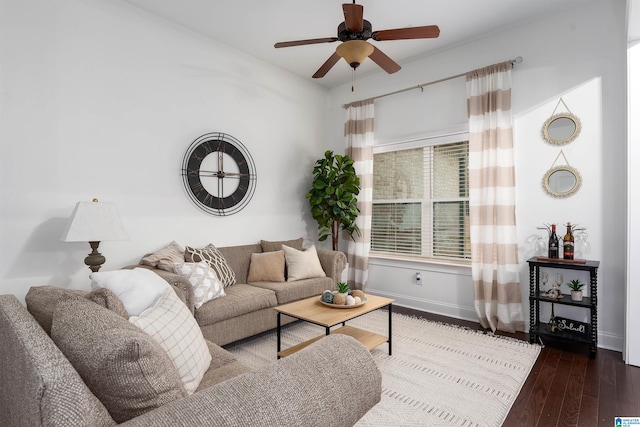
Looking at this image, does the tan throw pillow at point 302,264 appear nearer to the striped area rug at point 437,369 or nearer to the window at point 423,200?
the striped area rug at point 437,369

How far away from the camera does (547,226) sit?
10.7 ft

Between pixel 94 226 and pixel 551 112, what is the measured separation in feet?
13.3

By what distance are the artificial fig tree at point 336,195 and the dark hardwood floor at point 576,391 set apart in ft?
8.11

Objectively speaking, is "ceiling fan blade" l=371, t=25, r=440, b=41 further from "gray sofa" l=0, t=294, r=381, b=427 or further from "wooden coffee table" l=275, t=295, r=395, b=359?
"gray sofa" l=0, t=294, r=381, b=427

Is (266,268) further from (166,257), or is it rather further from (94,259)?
(94,259)

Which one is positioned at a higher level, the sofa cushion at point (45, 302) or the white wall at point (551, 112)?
the white wall at point (551, 112)

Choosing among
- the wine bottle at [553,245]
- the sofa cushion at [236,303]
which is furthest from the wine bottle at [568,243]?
the sofa cushion at [236,303]

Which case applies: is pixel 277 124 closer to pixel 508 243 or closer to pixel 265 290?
pixel 265 290

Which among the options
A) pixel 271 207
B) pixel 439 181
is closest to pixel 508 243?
pixel 439 181

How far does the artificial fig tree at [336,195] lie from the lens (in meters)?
4.39

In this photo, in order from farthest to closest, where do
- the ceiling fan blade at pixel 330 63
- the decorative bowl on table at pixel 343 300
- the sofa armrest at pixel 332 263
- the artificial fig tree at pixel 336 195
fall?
the artificial fig tree at pixel 336 195 < the sofa armrest at pixel 332 263 < the ceiling fan blade at pixel 330 63 < the decorative bowl on table at pixel 343 300

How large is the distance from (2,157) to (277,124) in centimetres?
274

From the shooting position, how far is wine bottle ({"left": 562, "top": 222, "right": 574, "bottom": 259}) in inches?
118

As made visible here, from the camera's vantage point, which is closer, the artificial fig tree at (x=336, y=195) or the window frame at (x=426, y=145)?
the window frame at (x=426, y=145)
